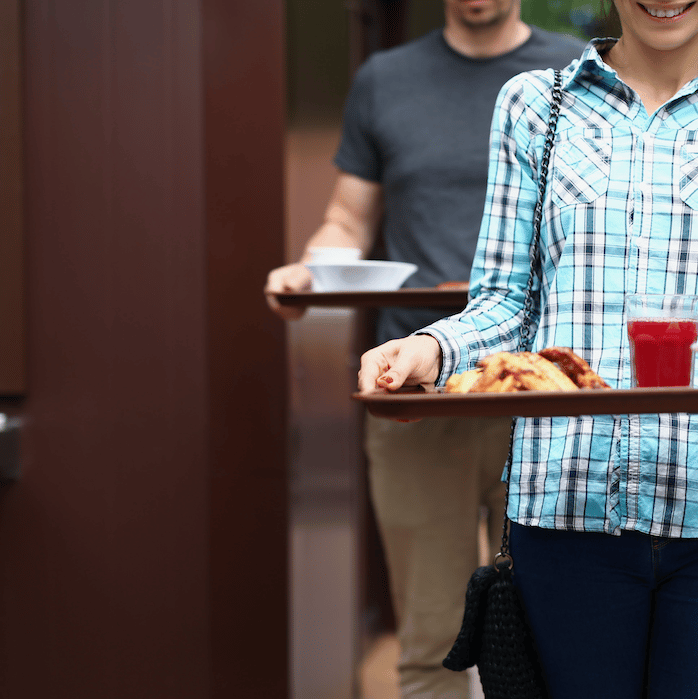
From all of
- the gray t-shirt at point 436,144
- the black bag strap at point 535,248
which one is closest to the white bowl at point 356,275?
the gray t-shirt at point 436,144

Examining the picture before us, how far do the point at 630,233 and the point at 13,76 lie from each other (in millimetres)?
1472

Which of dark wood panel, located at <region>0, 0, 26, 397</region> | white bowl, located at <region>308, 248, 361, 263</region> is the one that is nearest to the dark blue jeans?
white bowl, located at <region>308, 248, 361, 263</region>

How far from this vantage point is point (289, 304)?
1.52 m

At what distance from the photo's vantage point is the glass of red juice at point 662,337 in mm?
916

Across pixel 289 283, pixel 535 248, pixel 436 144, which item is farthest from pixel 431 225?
pixel 535 248

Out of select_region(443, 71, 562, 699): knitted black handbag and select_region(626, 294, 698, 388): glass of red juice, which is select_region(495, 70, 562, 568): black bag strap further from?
select_region(626, 294, 698, 388): glass of red juice

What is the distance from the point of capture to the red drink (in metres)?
0.91

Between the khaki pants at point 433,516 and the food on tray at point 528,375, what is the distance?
990 mm

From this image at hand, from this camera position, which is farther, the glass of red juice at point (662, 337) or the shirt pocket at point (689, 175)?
the shirt pocket at point (689, 175)

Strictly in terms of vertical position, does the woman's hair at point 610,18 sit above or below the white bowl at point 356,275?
above

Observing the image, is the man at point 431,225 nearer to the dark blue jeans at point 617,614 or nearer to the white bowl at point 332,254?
the white bowl at point 332,254

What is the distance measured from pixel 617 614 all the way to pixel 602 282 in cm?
39

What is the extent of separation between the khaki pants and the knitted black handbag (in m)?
0.78

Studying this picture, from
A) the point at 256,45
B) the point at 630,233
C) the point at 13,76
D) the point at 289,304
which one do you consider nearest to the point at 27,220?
the point at 13,76
